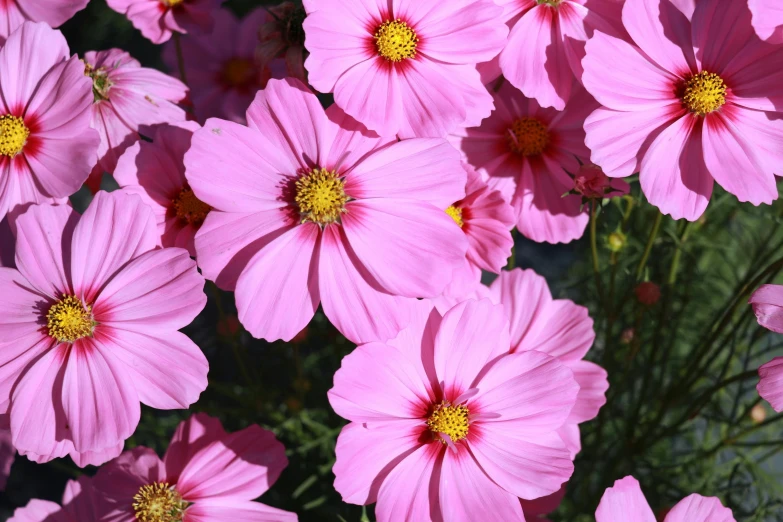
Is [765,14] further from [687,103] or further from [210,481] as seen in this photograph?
[210,481]

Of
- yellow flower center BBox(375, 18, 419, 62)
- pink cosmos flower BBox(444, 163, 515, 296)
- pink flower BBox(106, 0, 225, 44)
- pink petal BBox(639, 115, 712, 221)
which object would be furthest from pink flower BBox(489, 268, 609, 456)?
pink flower BBox(106, 0, 225, 44)

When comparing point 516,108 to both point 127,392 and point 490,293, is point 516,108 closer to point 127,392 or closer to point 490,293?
point 490,293

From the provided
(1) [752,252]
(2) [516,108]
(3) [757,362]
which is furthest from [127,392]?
(3) [757,362]

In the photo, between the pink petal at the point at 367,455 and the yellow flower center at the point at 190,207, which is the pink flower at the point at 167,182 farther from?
the pink petal at the point at 367,455

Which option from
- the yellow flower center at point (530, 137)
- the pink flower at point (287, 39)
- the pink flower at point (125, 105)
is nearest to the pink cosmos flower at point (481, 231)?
the yellow flower center at point (530, 137)

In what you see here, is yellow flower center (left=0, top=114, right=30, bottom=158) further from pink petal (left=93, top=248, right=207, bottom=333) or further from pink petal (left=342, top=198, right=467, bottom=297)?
pink petal (left=342, top=198, right=467, bottom=297)

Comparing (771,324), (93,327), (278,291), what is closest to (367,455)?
(278,291)
